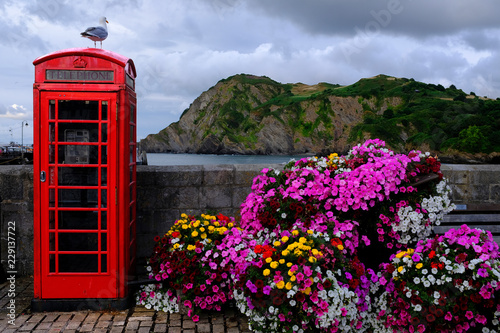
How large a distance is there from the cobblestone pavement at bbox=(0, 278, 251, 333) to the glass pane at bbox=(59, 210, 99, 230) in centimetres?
86

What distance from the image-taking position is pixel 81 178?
163 inches

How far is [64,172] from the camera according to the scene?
13.6ft

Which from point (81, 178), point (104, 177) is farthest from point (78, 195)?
point (104, 177)

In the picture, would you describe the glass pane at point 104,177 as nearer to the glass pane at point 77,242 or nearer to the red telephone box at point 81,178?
the red telephone box at point 81,178

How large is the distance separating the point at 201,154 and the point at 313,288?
153143 millimetres

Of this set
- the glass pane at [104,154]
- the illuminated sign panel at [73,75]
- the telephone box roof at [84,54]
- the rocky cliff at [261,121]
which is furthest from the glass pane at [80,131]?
the rocky cliff at [261,121]

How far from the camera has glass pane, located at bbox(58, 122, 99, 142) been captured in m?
4.09

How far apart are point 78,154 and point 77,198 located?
0.44 metres

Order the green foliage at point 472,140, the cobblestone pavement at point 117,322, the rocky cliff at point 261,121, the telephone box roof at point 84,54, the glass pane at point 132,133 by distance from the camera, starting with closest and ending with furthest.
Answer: the cobblestone pavement at point 117,322 < the telephone box roof at point 84,54 < the glass pane at point 132,133 < the green foliage at point 472,140 < the rocky cliff at point 261,121

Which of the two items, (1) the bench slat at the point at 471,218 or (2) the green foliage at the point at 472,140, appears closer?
(1) the bench slat at the point at 471,218

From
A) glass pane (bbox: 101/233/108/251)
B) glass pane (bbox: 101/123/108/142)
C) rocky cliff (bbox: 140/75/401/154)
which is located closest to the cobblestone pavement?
glass pane (bbox: 101/233/108/251)

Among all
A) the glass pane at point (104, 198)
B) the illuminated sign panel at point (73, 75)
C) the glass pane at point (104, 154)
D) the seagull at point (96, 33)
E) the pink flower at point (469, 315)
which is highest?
the seagull at point (96, 33)

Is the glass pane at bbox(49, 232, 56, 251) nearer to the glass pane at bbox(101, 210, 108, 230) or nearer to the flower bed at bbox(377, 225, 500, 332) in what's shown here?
the glass pane at bbox(101, 210, 108, 230)

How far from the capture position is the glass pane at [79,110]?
4.07 m
